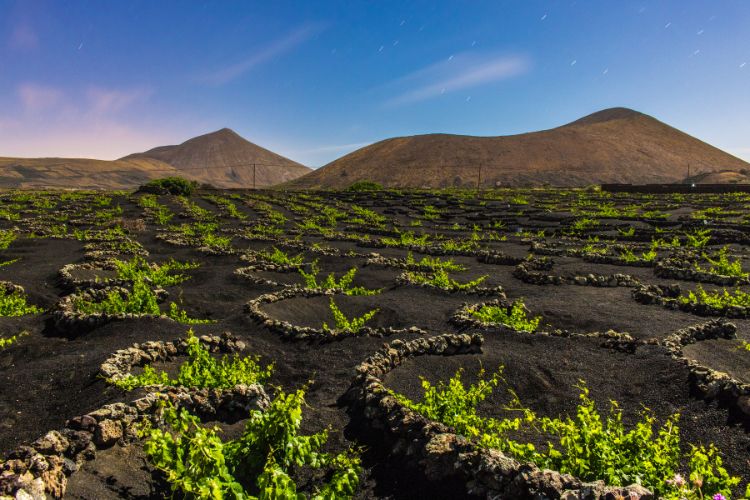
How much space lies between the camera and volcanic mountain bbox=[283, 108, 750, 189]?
130 metres

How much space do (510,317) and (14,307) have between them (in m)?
12.0

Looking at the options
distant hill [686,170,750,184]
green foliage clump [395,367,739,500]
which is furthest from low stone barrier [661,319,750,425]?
distant hill [686,170,750,184]

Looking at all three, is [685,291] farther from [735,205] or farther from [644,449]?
[735,205]

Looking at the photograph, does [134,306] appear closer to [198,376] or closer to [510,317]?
[198,376]

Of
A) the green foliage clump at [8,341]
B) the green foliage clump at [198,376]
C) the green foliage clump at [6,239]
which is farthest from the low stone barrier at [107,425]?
the green foliage clump at [6,239]

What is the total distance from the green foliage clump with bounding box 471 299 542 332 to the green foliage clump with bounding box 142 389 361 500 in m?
5.81

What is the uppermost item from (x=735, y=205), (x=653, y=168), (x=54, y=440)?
(x=653, y=168)

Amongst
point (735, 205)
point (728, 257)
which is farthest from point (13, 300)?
point (735, 205)

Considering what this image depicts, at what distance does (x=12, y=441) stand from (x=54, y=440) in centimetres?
150

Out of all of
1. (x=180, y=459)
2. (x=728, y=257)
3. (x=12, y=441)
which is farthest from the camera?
→ (x=728, y=257)

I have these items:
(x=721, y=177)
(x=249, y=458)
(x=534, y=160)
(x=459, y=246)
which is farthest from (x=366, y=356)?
(x=534, y=160)

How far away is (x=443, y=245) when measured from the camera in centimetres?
2300

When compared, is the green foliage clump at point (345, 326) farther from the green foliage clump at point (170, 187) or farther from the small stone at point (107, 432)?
the green foliage clump at point (170, 187)

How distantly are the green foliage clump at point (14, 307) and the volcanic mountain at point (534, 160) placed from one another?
114434 millimetres
